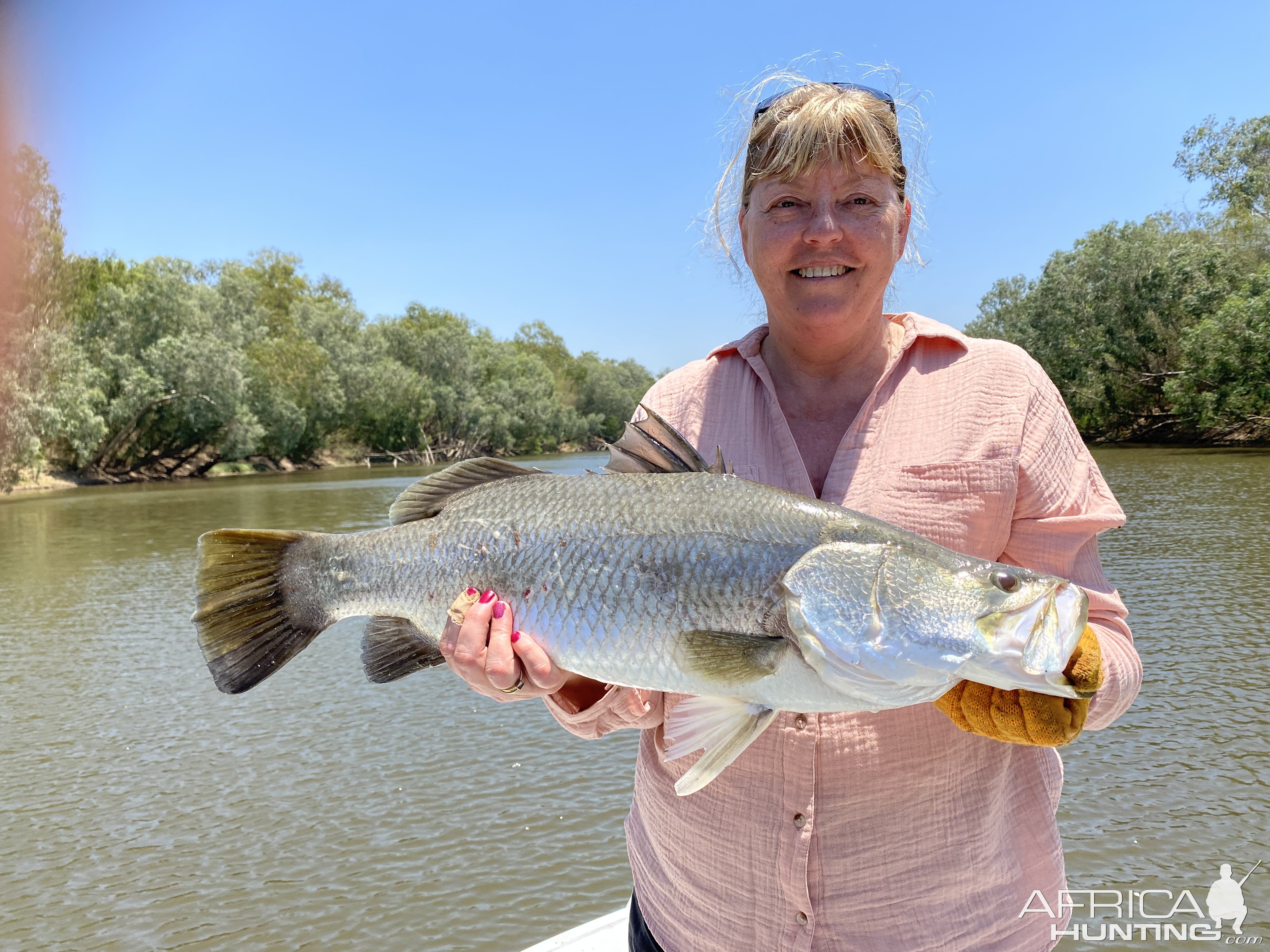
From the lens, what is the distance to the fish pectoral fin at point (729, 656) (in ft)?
6.53

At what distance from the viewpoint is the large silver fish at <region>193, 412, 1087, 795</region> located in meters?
1.95

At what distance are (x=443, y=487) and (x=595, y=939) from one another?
2392 millimetres

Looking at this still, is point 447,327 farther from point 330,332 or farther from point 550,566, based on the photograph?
point 550,566

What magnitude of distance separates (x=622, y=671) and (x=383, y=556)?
2.78 feet

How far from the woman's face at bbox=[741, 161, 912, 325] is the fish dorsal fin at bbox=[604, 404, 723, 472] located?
451 mm

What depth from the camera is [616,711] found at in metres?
2.36

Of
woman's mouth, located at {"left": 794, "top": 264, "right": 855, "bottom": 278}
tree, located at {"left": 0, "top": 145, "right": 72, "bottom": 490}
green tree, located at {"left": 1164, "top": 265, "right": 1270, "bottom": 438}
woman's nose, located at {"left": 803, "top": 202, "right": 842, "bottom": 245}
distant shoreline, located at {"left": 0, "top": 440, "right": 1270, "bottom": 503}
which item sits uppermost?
green tree, located at {"left": 1164, "top": 265, "right": 1270, "bottom": 438}

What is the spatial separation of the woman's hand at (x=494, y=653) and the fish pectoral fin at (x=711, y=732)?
379mm

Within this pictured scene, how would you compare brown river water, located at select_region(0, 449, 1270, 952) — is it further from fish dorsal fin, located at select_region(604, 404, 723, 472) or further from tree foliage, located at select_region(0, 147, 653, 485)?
tree foliage, located at select_region(0, 147, 653, 485)

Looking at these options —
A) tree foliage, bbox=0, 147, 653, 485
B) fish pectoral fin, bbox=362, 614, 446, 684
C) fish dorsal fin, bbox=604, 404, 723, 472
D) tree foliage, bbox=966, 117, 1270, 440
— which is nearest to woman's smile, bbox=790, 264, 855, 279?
fish dorsal fin, bbox=604, 404, 723, 472

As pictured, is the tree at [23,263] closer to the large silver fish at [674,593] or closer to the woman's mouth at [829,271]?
the large silver fish at [674,593]

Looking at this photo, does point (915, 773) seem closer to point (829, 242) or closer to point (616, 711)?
point (616, 711)

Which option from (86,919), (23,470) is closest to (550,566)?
(86,919)

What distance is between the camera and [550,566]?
229cm
